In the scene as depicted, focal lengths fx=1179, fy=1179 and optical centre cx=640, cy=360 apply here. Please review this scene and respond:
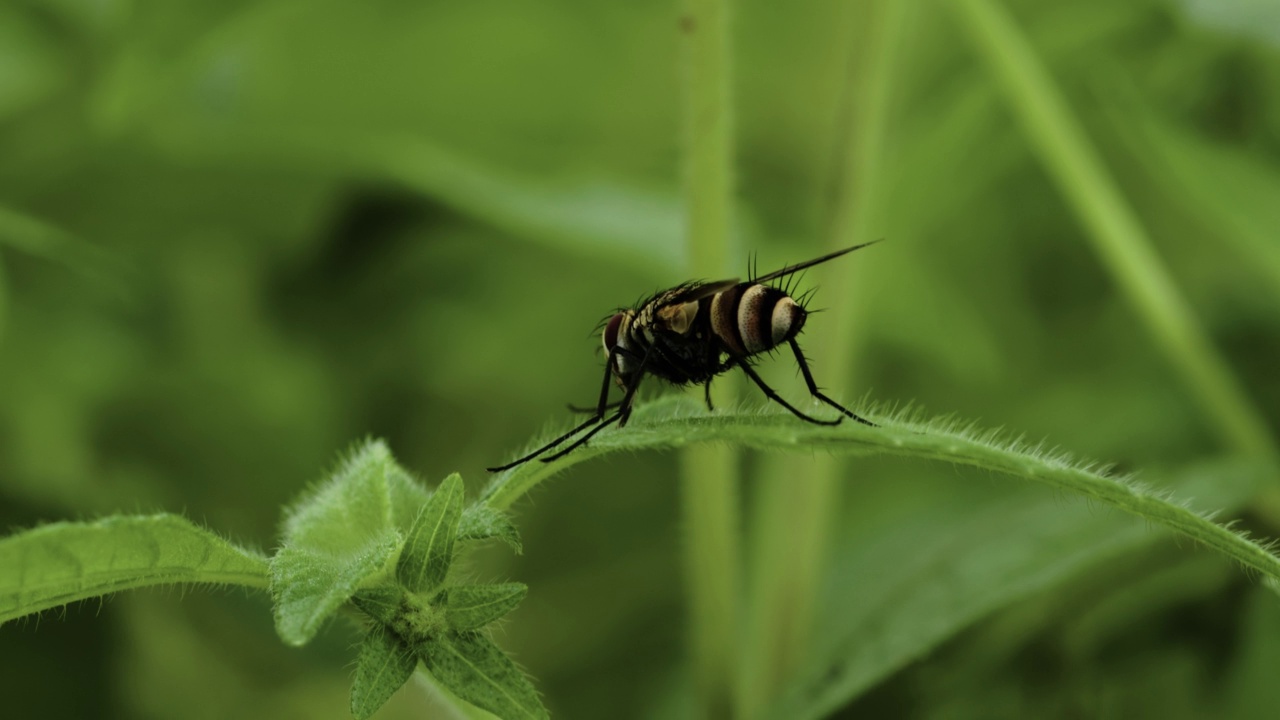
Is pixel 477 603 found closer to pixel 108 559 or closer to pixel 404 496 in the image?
pixel 404 496

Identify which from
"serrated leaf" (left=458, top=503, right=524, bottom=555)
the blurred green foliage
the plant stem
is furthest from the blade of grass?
"serrated leaf" (left=458, top=503, right=524, bottom=555)

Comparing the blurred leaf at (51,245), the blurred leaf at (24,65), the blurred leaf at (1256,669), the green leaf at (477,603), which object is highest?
the blurred leaf at (24,65)

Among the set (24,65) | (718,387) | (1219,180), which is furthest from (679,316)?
(24,65)

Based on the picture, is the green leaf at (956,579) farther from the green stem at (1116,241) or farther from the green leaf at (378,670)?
the green leaf at (378,670)

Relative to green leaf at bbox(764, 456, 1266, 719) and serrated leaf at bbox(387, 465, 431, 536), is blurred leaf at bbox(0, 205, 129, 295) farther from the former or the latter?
green leaf at bbox(764, 456, 1266, 719)

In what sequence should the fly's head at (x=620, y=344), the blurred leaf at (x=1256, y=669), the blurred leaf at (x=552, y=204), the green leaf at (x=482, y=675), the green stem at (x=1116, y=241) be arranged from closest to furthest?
1. the green leaf at (x=482, y=675)
2. the fly's head at (x=620, y=344)
3. the blurred leaf at (x=1256, y=669)
4. the green stem at (x=1116, y=241)
5. the blurred leaf at (x=552, y=204)

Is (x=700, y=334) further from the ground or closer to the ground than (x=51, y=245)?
closer to the ground

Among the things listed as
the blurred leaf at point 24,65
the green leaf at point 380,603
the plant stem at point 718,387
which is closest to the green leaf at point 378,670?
the green leaf at point 380,603
